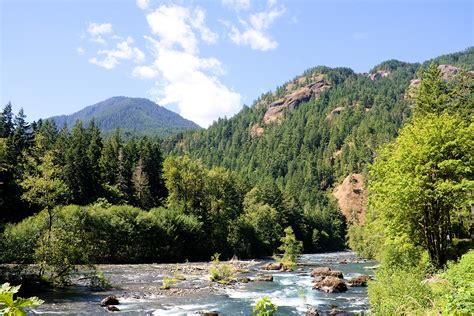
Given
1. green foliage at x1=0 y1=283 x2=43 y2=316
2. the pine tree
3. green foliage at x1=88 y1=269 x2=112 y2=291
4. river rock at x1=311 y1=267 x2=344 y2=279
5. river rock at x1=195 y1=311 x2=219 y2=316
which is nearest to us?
green foliage at x1=0 y1=283 x2=43 y2=316

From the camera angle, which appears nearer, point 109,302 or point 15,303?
point 15,303

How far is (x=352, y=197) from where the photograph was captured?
550 ft

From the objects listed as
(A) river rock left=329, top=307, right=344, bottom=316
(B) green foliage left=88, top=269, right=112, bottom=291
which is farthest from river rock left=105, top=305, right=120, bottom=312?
(A) river rock left=329, top=307, right=344, bottom=316

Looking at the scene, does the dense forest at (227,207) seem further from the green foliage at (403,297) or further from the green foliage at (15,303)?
the green foliage at (15,303)

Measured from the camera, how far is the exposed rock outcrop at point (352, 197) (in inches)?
6299

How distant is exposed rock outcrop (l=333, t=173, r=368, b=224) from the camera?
160m

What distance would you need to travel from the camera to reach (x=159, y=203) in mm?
97125

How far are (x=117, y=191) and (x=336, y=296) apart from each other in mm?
63337

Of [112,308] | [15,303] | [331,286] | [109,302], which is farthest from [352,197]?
[15,303]

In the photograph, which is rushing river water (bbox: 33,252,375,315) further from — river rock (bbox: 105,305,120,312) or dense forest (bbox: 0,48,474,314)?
dense forest (bbox: 0,48,474,314)

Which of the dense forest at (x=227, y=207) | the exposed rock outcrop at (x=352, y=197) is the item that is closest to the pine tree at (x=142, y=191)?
the dense forest at (x=227, y=207)

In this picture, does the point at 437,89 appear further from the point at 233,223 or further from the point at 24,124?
the point at 24,124

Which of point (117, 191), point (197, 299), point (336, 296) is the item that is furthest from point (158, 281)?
point (117, 191)

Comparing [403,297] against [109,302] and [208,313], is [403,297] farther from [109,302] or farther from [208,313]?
[109,302]
